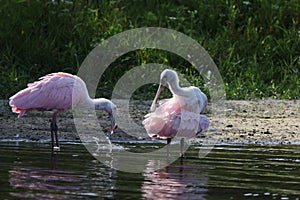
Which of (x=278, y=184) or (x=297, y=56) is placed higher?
(x=297, y=56)

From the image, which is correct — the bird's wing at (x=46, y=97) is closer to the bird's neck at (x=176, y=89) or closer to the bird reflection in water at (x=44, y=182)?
the bird's neck at (x=176, y=89)

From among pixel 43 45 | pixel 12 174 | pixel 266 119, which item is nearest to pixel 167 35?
pixel 43 45

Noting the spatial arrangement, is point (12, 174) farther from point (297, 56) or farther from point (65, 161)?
point (297, 56)

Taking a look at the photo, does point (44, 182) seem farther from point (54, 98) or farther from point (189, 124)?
point (54, 98)

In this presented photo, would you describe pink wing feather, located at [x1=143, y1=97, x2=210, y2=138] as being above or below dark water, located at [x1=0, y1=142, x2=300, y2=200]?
above

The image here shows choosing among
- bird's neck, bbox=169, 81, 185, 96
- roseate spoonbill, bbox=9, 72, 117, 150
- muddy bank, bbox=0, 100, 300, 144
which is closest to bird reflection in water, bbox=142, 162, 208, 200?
bird's neck, bbox=169, 81, 185, 96

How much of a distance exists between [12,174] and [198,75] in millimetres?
6771

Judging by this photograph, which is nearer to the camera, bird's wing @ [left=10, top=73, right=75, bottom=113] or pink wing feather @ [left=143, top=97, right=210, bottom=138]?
pink wing feather @ [left=143, top=97, right=210, bottom=138]

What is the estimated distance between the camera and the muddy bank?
10.6 m

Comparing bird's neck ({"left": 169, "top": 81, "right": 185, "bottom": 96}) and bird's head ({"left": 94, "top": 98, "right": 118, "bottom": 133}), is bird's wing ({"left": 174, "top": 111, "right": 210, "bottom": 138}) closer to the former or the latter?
bird's neck ({"left": 169, "top": 81, "right": 185, "bottom": 96})

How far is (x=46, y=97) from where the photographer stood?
32.8 feet

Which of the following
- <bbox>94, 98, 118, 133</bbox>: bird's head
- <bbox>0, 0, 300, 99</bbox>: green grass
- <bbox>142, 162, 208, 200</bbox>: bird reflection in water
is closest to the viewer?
<bbox>142, 162, 208, 200</bbox>: bird reflection in water

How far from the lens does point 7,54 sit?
548 inches

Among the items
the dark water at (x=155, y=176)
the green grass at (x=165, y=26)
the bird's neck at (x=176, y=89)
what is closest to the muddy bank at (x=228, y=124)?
the green grass at (x=165, y=26)
